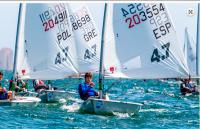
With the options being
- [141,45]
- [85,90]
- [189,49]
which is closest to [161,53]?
[141,45]

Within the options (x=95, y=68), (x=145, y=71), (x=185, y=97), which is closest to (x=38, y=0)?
(x=95, y=68)

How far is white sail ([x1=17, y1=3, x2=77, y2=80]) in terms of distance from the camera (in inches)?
1130

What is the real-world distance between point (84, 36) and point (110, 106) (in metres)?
11.5

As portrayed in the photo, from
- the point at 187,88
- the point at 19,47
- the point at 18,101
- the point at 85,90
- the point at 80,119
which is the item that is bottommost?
the point at 80,119

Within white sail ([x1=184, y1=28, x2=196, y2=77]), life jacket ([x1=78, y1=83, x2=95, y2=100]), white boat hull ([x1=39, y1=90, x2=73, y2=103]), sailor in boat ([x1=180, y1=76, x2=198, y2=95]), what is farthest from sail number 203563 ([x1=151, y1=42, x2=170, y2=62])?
white sail ([x1=184, y1=28, x2=196, y2=77])

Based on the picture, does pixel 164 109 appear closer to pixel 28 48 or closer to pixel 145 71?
pixel 145 71

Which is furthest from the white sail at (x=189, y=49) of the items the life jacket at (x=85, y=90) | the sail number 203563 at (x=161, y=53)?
the life jacket at (x=85, y=90)

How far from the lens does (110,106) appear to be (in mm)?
21828

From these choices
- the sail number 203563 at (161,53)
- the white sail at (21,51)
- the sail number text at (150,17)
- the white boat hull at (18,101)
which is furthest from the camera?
the white sail at (21,51)

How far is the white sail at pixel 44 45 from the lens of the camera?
28.7 m

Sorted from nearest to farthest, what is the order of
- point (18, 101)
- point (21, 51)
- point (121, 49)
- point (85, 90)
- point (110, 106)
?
point (110, 106) → point (85, 90) → point (121, 49) → point (18, 101) → point (21, 51)

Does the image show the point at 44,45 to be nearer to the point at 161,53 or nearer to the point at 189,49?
the point at 161,53

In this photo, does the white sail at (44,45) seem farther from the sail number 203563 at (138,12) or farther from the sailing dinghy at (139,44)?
the sail number 203563 at (138,12)

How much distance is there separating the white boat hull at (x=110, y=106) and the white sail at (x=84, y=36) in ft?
30.8
